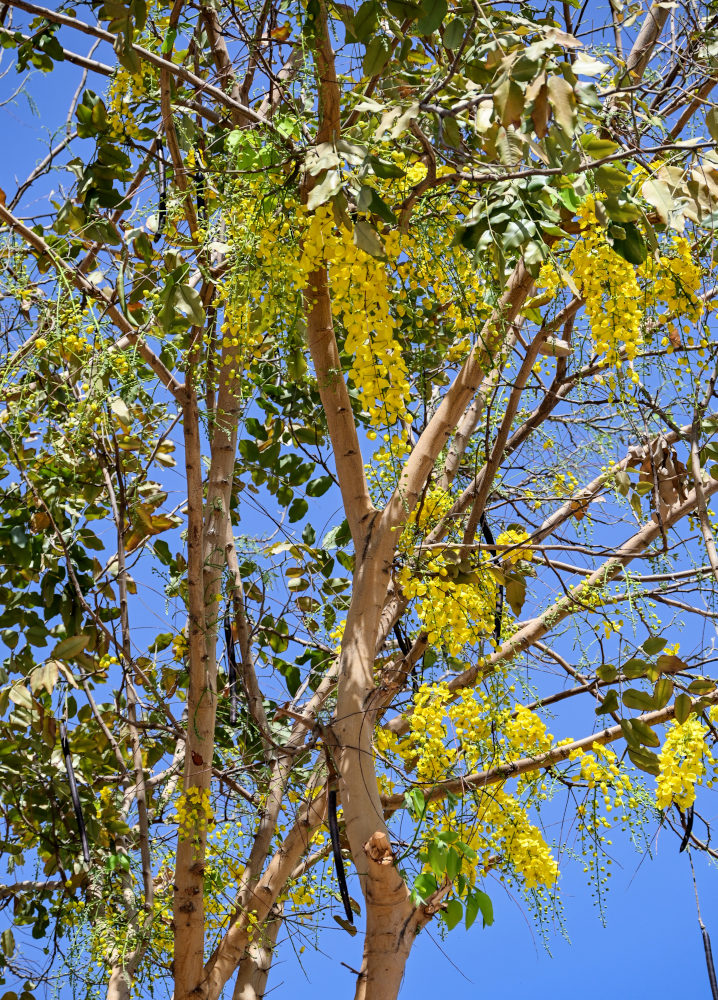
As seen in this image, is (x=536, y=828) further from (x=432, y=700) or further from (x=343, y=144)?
(x=343, y=144)

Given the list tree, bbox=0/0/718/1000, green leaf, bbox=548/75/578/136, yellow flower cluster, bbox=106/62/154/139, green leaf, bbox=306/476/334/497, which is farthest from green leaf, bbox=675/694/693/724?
yellow flower cluster, bbox=106/62/154/139

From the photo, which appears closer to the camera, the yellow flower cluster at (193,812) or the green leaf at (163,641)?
the yellow flower cluster at (193,812)

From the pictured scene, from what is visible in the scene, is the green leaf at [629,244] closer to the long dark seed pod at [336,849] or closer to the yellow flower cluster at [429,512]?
the yellow flower cluster at [429,512]

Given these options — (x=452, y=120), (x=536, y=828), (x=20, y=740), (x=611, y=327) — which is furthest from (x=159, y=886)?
(x=452, y=120)

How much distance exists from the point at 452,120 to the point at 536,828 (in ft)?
4.71

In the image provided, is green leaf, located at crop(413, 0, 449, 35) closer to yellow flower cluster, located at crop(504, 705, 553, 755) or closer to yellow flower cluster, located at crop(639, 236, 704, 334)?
yellow flower cluster, located at crop(639, 236, 704, 334)

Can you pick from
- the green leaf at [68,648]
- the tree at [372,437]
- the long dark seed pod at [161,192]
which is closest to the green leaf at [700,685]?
the tree at [372,437]

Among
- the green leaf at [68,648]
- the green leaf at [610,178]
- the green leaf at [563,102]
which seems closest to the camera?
the green leaf at [563,102]

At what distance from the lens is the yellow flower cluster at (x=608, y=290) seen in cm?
161

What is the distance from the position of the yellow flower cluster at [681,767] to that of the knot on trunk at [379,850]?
49 centimetres

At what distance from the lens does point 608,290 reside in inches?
63.9

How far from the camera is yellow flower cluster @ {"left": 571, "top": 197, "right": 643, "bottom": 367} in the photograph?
161 cm

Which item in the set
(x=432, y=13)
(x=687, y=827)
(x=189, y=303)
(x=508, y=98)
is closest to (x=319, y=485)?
(x=189, y=303)

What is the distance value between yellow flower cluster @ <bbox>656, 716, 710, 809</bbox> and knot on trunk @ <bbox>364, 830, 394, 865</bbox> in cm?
49
